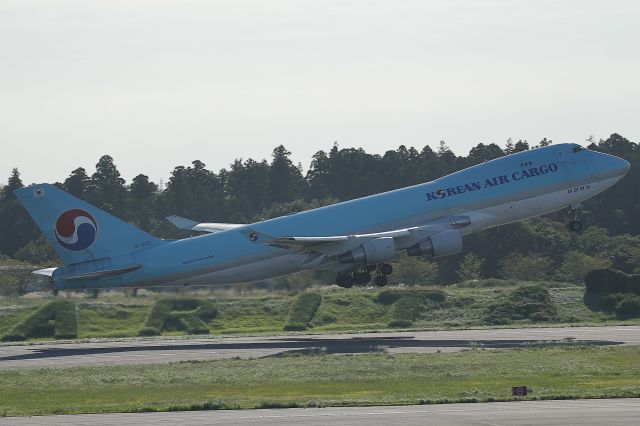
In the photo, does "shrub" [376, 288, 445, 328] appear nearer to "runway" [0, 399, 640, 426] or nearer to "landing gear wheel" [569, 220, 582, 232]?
"landing gear wheel" [569, 220, 582, 232]

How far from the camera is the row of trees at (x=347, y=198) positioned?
10719 centimetres

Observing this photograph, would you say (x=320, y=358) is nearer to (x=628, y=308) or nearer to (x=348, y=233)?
(x=348, y=233)

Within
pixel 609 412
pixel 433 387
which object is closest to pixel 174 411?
pixel 433 387

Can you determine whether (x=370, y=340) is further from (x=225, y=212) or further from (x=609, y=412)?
(x=225, y=212)

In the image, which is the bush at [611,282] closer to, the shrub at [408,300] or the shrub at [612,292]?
the shrub at [612,292]

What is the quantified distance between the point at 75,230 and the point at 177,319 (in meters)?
11.9

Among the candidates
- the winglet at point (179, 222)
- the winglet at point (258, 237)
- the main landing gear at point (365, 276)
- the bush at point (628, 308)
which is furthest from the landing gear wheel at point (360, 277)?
the bush at point (628, 308)

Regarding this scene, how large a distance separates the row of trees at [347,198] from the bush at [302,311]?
1811 centimetres

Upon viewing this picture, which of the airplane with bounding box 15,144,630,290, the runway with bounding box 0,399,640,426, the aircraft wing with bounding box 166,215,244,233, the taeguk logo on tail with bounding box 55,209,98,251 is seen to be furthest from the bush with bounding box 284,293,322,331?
the runway with bounding box 0,399,640,426

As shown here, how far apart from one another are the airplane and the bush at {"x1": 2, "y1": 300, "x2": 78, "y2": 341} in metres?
7.16

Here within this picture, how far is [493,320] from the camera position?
7281cm

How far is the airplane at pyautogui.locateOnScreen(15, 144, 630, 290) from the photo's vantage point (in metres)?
61.0

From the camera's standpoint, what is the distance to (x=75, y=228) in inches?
2377

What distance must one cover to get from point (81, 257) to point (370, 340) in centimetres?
1544
